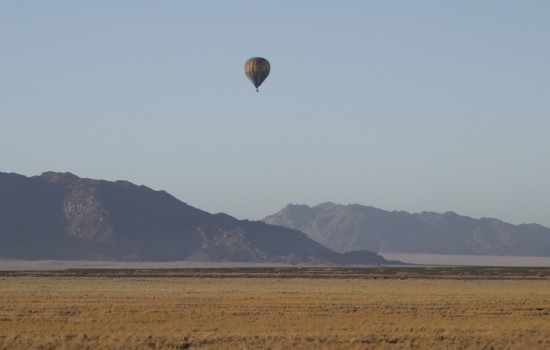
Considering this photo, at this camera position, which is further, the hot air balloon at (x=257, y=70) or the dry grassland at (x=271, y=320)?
the hot air balloon at (x=257, y=70)

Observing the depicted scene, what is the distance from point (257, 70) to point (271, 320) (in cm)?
5978

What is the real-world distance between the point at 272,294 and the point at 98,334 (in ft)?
84.8

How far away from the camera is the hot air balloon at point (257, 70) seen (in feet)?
323

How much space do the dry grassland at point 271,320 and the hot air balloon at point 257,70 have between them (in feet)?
134

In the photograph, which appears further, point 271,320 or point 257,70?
point 257,70

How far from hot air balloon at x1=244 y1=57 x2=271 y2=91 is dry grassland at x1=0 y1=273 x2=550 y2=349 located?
1612 inches

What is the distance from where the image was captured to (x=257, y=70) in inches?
3880

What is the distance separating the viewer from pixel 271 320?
40781 mm

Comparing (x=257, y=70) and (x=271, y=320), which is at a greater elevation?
(x=257, y=70)

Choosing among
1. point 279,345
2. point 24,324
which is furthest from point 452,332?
point 24,324

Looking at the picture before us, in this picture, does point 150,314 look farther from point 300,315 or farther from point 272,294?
point 272,294

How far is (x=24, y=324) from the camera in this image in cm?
3869

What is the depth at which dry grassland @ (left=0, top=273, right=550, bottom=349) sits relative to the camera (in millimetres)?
32972

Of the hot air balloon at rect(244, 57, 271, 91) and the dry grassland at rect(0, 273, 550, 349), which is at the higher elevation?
the hot air balloon at rect(244, 57, 271, 91)
